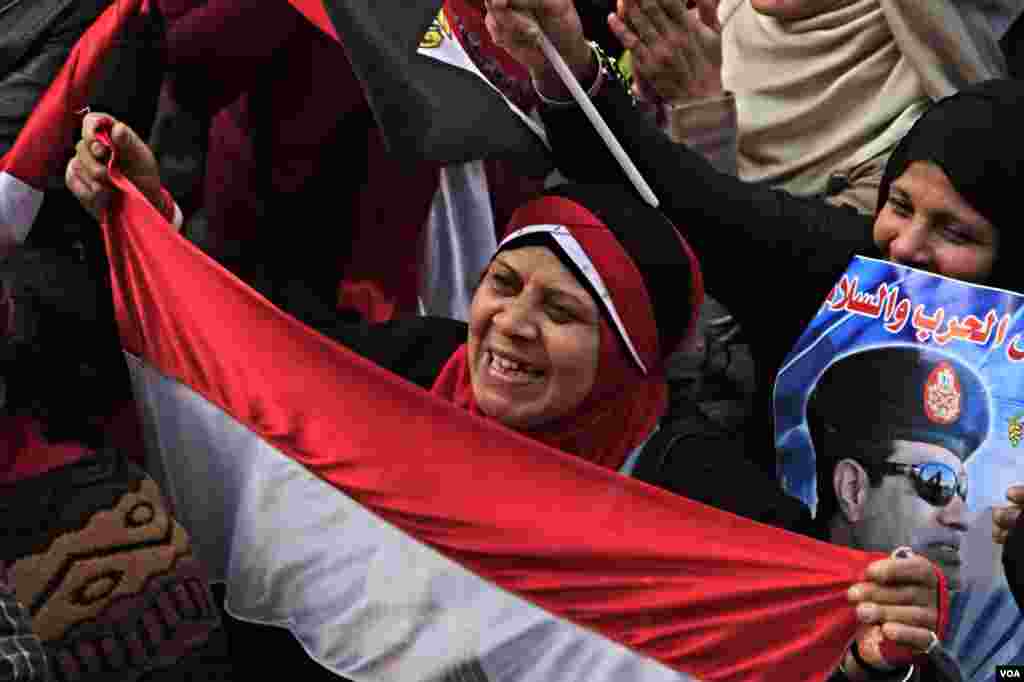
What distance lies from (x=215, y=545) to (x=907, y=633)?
110cm

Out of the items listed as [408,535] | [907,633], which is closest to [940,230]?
[907,633]

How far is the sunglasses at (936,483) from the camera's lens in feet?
7.43

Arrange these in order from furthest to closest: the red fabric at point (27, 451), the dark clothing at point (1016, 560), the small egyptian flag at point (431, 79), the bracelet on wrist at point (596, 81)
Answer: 1. the bracelet on wrist at point (596, 81)
2. the small egyptian flag at point (431, 79)
3. the red fabric at point (27, 451)
4. the dark clothing at point (1016, 560)

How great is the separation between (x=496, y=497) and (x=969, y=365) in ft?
2.15

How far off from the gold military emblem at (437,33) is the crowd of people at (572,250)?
7cm

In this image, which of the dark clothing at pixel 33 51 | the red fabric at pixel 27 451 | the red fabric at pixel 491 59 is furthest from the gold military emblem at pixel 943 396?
the dark clothing at pixel 33 51

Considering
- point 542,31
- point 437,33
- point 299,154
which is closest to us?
point 542,31

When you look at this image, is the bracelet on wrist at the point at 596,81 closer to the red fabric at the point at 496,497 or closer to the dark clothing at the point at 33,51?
the red fabric at the point at 496,497

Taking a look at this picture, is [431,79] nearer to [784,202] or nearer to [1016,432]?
[784,202]

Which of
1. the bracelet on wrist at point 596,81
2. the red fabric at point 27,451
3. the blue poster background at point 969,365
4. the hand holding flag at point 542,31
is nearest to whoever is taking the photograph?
the blue poster background at point 969,365

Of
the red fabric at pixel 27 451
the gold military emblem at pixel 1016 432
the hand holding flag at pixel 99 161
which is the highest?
the hand holding flag at pixel 99 161

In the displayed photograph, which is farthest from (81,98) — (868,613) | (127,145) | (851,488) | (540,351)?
(868,613)

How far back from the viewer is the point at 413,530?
2.43 m

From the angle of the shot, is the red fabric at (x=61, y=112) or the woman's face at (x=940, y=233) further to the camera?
the red fabric at (x=61, y=112)
